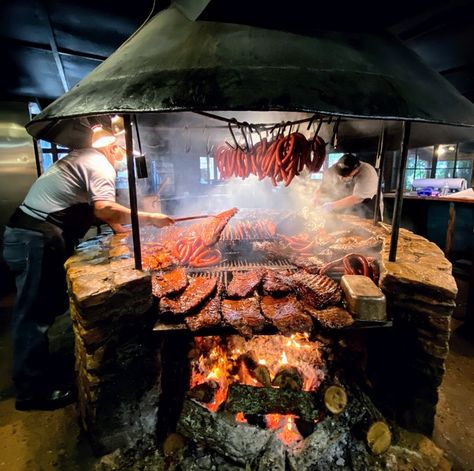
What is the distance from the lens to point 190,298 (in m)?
2.91

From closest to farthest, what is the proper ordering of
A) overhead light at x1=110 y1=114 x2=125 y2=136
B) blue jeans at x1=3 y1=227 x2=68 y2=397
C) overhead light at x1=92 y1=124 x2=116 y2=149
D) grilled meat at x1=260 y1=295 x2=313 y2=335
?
grilled meat at x1=260 y1=295 x2=313 y2=335
blue jeans at x1=3 y1=227 x2=68 y2=397
overhead light at x1=92 y1=124 x2=116 y2=149
overhead light at x1=110 y1=114 x2=125 y2=136

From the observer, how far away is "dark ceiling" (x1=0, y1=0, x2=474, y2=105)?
2352 mm

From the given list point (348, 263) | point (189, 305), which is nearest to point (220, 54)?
point (189, 305)

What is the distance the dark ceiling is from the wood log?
11.5ft

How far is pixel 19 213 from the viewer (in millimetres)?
3762

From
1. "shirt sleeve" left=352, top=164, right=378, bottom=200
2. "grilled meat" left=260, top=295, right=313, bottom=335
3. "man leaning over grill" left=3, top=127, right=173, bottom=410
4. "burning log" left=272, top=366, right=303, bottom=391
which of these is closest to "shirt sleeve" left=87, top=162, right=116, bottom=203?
"man leaning over grill" left=3, top=127, right=173, bottom=410

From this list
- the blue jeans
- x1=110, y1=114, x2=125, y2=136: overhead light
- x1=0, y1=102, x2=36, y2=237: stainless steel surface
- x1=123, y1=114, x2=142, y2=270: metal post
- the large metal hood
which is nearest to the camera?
the large metal hood

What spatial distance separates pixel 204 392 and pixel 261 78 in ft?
9.87

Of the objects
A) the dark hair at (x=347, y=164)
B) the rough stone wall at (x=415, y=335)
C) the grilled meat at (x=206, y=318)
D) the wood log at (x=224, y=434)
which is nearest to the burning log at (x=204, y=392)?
the wood log at (x=224, y=434)

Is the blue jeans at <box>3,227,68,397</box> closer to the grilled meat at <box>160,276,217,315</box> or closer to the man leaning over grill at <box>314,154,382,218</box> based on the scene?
the grilled meat at <box>160,276,217,315</box>

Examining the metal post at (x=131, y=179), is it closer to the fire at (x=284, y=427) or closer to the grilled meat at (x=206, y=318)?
the grilled meat at (x=206, y=318)

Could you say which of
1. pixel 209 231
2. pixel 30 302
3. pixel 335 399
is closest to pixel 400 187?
pixel 335 399

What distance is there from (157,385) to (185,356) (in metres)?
0.40

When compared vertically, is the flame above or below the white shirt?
below
